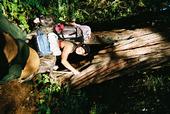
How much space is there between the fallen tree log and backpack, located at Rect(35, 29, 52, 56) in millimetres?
750

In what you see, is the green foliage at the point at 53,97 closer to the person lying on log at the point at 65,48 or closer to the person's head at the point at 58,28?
the person lying on log at the point at 65,48

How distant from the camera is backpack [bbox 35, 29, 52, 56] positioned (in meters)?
4.93

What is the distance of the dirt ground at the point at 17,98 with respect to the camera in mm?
5727

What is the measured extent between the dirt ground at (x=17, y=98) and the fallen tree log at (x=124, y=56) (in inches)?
23.8

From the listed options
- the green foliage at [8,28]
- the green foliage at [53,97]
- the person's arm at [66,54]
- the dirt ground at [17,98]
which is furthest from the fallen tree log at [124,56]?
the green foliage at [8,28]

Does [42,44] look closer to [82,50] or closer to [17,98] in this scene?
[82,50]

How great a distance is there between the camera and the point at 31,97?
585 centimetres

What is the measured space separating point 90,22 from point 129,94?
166cm

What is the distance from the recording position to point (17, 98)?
579cm

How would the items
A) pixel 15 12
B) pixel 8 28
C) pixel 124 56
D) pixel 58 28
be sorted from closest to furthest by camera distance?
pixel 8 28, pixel 58 28, pixel 124 56, pixel 15 12

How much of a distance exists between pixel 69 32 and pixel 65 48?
29cm

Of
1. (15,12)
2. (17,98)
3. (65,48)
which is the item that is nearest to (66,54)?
(65,48)

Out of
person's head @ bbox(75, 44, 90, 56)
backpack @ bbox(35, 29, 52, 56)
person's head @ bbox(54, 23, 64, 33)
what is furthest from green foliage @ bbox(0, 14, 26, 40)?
person's head @ bbox(75, 44, 90, 56)

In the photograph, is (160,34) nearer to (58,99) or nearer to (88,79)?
(88,79)
